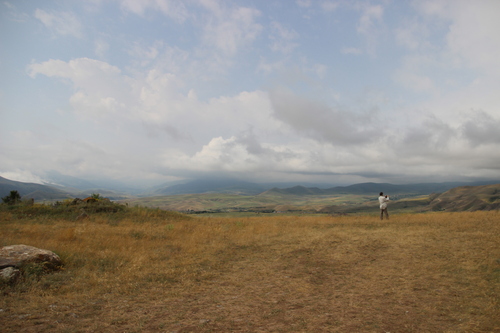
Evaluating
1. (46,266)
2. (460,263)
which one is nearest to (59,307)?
(46,266)

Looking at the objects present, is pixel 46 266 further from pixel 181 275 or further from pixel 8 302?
pixel 181 275

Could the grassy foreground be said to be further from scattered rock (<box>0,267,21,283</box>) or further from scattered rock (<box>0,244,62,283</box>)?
scattered rock (<box>0,244,62,283</box>)

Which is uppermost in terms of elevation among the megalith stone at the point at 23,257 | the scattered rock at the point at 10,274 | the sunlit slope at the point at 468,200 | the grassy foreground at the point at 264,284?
the megalith stone at the point at 23,257

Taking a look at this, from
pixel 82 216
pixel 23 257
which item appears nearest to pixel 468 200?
pixel 82 216

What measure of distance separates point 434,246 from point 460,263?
8.98 ft

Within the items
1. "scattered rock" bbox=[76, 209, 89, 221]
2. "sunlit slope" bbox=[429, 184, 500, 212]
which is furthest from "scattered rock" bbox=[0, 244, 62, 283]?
"sunlit slope" bbox=[429, 184, 500, 212]

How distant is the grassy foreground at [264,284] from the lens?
5754 millimetres

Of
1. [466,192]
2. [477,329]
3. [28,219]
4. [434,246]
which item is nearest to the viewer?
[477,329]

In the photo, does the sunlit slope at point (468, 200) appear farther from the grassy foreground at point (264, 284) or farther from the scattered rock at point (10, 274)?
the scattered rock at point (10, 274)

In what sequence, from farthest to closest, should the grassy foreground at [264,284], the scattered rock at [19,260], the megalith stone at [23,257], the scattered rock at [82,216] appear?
the scattered rock at [82,216] < the megalith stone at [23,257] < the scattered rock at [19,260] < the grassy foreground at [264,284]

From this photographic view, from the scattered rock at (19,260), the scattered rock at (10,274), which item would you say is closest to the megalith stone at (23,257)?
the scattered rock at (19,260)

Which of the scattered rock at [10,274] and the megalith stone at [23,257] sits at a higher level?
the megalith stone at [23,257]

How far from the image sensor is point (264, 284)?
8.53 m

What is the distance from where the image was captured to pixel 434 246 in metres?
12.2
